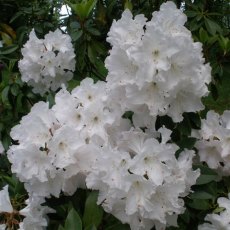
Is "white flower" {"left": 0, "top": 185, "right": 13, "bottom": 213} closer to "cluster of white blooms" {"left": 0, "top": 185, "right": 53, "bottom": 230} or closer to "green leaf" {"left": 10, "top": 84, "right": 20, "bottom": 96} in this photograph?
"cluster of white blooms" {"left": 0, "top": 185, "right": 53, "bottom": 230}

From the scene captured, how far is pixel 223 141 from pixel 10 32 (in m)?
1.91

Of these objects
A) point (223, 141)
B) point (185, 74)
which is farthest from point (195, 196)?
point (185, 74)

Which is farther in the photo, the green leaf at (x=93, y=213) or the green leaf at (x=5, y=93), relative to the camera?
the green leaf at (x=5, y=93)

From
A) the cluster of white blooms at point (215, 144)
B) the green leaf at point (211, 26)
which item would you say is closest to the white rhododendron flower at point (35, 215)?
the cluster of white blooms at point (215, 144)

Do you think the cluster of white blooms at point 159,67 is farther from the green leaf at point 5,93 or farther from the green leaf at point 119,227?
the green leaf at point 5,93

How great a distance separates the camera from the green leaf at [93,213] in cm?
156

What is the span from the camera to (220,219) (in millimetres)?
1629

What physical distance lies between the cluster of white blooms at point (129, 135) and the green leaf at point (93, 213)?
0.07 m

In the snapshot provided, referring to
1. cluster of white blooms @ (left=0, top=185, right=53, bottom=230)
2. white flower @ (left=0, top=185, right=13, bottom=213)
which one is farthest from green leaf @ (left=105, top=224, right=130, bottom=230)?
white flower @ (left=0, top=185, right=13, bottom=213)

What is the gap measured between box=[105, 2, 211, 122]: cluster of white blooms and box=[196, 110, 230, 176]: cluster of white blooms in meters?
0.18

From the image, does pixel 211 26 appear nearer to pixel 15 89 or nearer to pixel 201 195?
pixel 15 89

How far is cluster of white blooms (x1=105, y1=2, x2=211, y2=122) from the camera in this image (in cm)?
148

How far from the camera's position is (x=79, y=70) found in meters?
2.84

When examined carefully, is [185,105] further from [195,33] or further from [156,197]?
[195,33]
